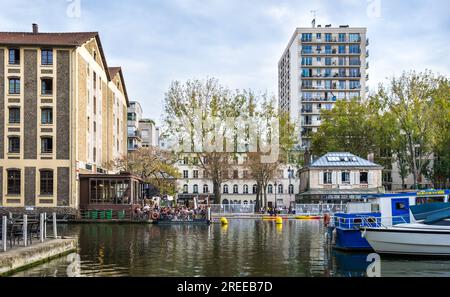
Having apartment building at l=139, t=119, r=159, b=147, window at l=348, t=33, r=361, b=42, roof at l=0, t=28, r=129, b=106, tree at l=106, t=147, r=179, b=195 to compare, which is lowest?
tree at l=106, t=147, r=179, b=195

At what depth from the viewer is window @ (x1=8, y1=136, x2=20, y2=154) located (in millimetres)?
52934

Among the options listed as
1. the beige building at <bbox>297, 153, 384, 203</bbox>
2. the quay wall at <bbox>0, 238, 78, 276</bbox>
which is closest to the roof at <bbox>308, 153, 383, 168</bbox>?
the beige building at <bbox>297, 153, 384, 203</bbox>

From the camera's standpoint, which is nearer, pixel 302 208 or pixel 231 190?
pixel 302 208

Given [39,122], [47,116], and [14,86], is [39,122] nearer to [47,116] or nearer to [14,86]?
[47,116]

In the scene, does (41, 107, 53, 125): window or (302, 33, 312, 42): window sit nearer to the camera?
(41, 107, 53, 125): window

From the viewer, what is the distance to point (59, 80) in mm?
53188

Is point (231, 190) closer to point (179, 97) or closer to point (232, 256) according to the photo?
point (179, 97)

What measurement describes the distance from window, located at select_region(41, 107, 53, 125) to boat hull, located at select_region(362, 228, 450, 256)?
35.1 metres

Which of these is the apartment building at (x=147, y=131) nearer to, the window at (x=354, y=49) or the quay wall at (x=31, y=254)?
the window at (x=354, y=49)

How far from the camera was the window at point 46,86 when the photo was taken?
5344cm

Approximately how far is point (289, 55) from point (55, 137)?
76.9 m

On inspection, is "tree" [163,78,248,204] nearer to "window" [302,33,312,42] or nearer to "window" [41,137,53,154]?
"window" [41,137,53,154]
